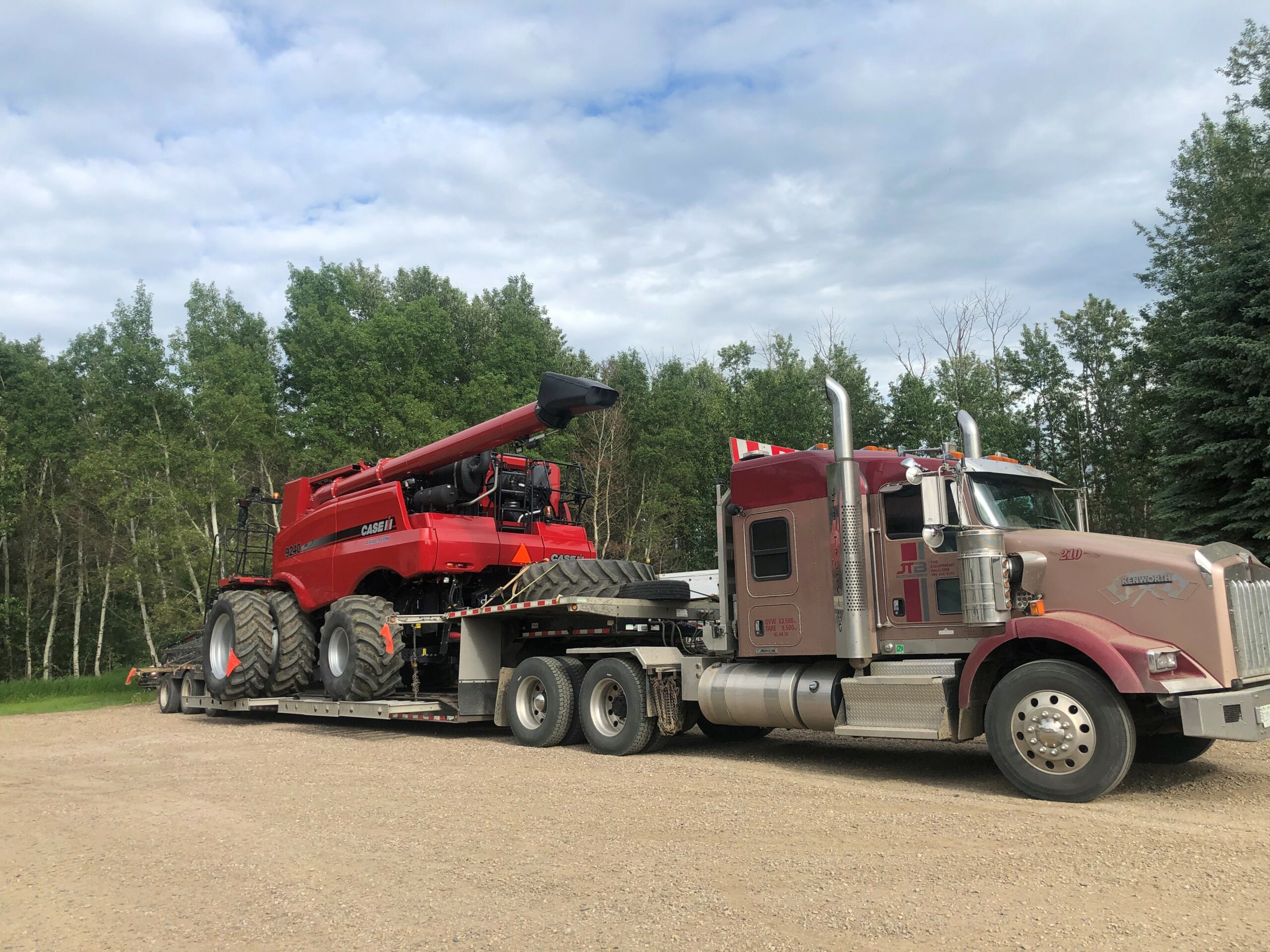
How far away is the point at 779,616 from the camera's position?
938cm

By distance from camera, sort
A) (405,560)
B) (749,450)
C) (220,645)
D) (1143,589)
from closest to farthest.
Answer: (1143,589) → (749,450) → (405,560) → (220,645)

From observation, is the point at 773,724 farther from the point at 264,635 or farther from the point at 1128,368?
the point at 1128,368

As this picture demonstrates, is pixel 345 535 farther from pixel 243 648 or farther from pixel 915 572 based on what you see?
pixel 915 572

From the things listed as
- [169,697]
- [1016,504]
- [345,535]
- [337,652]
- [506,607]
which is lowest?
[169,697]

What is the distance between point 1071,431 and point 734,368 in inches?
851

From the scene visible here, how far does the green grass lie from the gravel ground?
14.2 meters

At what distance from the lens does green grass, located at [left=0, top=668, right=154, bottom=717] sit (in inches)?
881

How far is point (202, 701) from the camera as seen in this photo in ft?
52.6

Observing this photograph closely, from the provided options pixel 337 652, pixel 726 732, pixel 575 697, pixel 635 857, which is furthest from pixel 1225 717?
pixel 337 652

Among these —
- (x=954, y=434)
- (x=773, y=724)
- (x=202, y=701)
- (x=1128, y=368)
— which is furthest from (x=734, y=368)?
(x=773, y=724)

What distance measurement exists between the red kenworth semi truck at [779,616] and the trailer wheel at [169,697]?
3.54 m

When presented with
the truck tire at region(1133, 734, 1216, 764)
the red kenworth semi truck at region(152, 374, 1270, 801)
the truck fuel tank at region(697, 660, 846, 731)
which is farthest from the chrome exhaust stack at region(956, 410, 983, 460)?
the truck tire at region(1133, 734, 1216, 764)

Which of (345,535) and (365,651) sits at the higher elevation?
(345,535)

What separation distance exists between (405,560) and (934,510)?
23.6 ft
